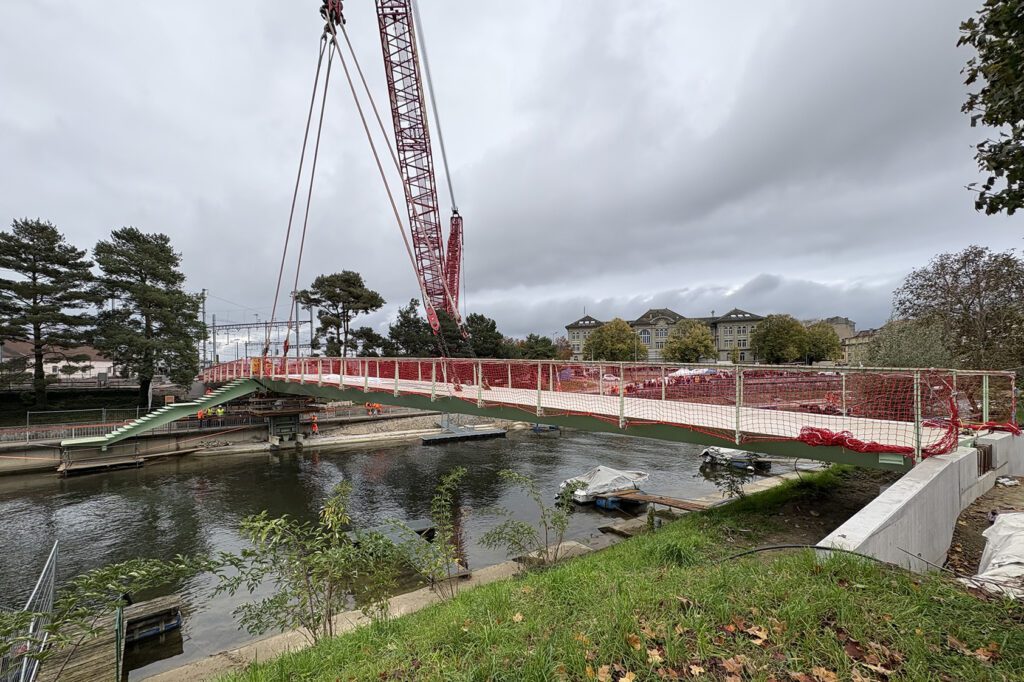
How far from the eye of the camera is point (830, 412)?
33.3 ft

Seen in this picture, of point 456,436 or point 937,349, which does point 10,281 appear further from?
point 937,349

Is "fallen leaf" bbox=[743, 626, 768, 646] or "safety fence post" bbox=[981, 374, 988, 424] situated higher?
"safety fence post" bbox=[981, 374, 988, 424]

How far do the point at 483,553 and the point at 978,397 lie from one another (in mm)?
13046

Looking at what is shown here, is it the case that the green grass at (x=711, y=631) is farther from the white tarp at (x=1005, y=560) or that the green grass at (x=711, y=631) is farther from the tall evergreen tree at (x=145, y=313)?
the tall evergreen tree at (x=145, y=313)

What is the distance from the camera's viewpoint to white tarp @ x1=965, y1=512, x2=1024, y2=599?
3.70 meters

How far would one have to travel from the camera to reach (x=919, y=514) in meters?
5.32

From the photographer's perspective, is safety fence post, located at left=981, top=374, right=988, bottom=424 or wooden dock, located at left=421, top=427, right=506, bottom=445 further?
wooden dock, located at left=421, top=427, right=506, bottom=445

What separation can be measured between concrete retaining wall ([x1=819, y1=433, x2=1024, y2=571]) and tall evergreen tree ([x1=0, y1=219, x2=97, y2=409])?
41.2 m

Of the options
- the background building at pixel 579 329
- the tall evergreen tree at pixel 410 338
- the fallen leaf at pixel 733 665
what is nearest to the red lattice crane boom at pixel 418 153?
the tall evergreen tree at pixel 410 338

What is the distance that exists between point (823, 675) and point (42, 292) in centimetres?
4223

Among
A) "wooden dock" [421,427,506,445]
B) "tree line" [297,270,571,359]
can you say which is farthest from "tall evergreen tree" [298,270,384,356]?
"wooden dock" [421,427,506,445]

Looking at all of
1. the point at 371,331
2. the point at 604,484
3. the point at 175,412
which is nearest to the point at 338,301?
the point at 371,331

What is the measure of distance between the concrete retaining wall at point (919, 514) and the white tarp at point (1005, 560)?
0.44 metres

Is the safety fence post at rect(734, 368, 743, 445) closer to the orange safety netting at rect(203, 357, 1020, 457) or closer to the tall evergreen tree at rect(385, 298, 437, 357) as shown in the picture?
the orange safety netting at rect(203, 357, 1020, 457)
